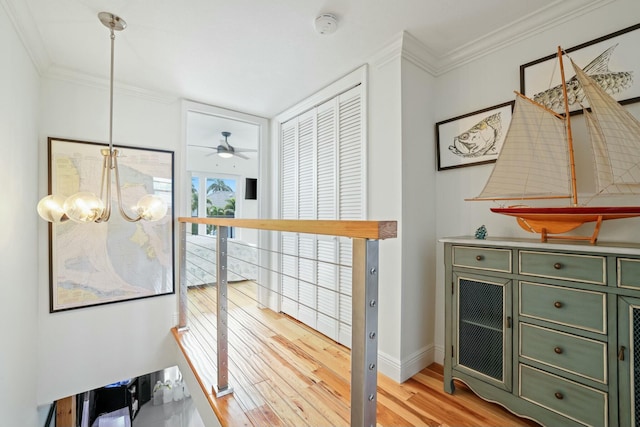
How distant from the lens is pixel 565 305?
1357 mm

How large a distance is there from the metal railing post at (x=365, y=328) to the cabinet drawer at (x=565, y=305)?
1151 mm

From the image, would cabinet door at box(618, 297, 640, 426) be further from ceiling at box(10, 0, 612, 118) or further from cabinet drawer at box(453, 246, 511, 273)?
ceiling at box(10, 0, 612, 118)

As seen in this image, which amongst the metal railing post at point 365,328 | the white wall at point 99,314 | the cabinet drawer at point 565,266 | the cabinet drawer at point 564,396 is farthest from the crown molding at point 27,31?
the cabinet drawer at point 564,396

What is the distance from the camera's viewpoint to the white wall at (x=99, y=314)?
2299 mm

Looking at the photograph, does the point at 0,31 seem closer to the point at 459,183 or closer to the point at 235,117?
the point at 235,117

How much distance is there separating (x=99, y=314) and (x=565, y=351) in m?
3.39

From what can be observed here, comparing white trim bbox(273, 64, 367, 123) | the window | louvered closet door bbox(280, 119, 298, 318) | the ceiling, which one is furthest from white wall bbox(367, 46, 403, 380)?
the window

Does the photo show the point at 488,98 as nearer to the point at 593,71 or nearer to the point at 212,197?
the point at 593,71

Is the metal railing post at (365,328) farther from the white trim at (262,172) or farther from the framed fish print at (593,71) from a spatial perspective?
the white trim at (262,172)

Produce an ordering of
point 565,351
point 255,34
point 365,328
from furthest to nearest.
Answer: point 255,34 < point 565,351 < point 365,328

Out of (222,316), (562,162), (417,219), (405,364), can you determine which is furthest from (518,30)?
(222,316)

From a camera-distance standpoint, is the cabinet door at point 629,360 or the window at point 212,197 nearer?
the cabinet door at point 629,360

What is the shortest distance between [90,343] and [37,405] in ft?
1.62

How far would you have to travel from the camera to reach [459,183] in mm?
2111
